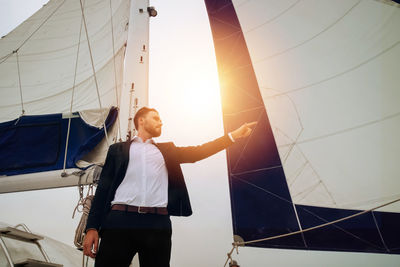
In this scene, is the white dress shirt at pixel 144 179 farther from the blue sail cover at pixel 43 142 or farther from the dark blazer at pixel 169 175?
the blue sail cover at pixel 43 142

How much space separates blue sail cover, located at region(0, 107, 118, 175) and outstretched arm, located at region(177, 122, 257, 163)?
44.8 inches

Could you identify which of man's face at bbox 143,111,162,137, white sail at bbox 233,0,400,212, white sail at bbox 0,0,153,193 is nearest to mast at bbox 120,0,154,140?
white sail at bbox 0,0,153,193

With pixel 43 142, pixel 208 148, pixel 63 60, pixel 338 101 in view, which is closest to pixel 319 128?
pixel 338 101

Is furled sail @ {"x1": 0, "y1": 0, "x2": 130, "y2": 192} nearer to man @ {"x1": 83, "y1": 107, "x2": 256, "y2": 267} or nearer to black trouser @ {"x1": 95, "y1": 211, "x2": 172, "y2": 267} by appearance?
man @ {"x1": 83, "y1": 107, "x2": 256, "y2": 267}

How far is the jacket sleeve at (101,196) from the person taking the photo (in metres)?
1.11

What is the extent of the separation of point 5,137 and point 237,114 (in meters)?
2.44

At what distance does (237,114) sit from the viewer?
2.82m

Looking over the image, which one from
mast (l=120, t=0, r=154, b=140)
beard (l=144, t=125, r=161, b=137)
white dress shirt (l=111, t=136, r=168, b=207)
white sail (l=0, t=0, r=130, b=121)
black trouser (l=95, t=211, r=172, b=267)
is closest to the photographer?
black trouser (l=95, t=211, r=172, b=267)

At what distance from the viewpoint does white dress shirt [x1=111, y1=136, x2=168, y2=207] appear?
1139 millimetres

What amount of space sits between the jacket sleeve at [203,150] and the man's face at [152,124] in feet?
0.63

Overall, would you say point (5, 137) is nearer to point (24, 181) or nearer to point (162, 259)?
point (24, 181)

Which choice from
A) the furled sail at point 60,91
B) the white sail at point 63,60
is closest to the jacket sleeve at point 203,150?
the furled sail at point 60,91

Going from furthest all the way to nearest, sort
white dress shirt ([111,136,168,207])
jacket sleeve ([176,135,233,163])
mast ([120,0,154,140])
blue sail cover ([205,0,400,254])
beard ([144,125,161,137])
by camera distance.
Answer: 1. mast ([120,0,154,140])
2. blue sail cover ([205,0,400,254])
3. beard ([144,125,161,137])
4. jacket sleeve ([176,135,233,163])
5. white dress shirt ([111,136,168,207])

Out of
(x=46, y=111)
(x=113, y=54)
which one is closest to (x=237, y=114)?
(x=113, y=54)
